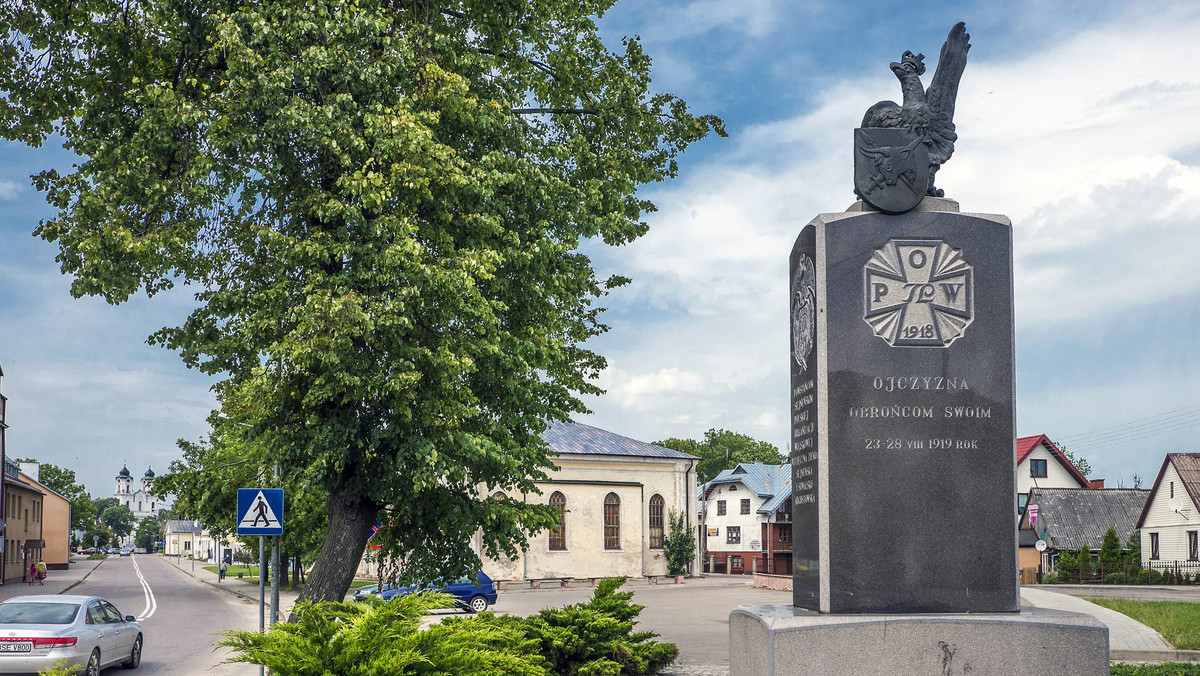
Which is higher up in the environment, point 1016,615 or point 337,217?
point 337,217

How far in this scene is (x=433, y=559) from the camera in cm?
1723

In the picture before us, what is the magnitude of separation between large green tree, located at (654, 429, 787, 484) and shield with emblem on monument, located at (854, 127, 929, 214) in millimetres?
105133

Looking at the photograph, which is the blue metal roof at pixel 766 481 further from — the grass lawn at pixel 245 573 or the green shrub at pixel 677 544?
the grass lawn at pixel 245 573

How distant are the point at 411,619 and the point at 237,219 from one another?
34.0ft

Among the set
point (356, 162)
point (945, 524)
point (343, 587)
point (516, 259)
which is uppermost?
point (356, 162)

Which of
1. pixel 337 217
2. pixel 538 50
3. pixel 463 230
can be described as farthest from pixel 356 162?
pixel 538 50

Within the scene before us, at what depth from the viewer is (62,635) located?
16.5 m

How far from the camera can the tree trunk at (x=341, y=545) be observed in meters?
15.6

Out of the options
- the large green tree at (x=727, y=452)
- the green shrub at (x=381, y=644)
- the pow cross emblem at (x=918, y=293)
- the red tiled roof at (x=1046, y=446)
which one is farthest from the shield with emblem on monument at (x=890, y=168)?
the large green tree at (x=727, y=452)

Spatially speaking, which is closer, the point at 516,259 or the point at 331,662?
the point at 331,662

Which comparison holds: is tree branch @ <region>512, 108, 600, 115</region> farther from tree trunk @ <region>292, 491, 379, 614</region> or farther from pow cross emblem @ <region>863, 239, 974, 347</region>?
pow cross emblem @ <region>863, 239, 974, 347</region>

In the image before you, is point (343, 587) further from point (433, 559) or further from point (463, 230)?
point (463, 230)

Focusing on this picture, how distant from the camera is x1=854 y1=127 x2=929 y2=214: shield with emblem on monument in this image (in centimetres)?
828

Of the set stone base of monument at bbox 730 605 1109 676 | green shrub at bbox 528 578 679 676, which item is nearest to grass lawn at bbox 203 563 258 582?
green shrub at bbox 528 578 679 676
